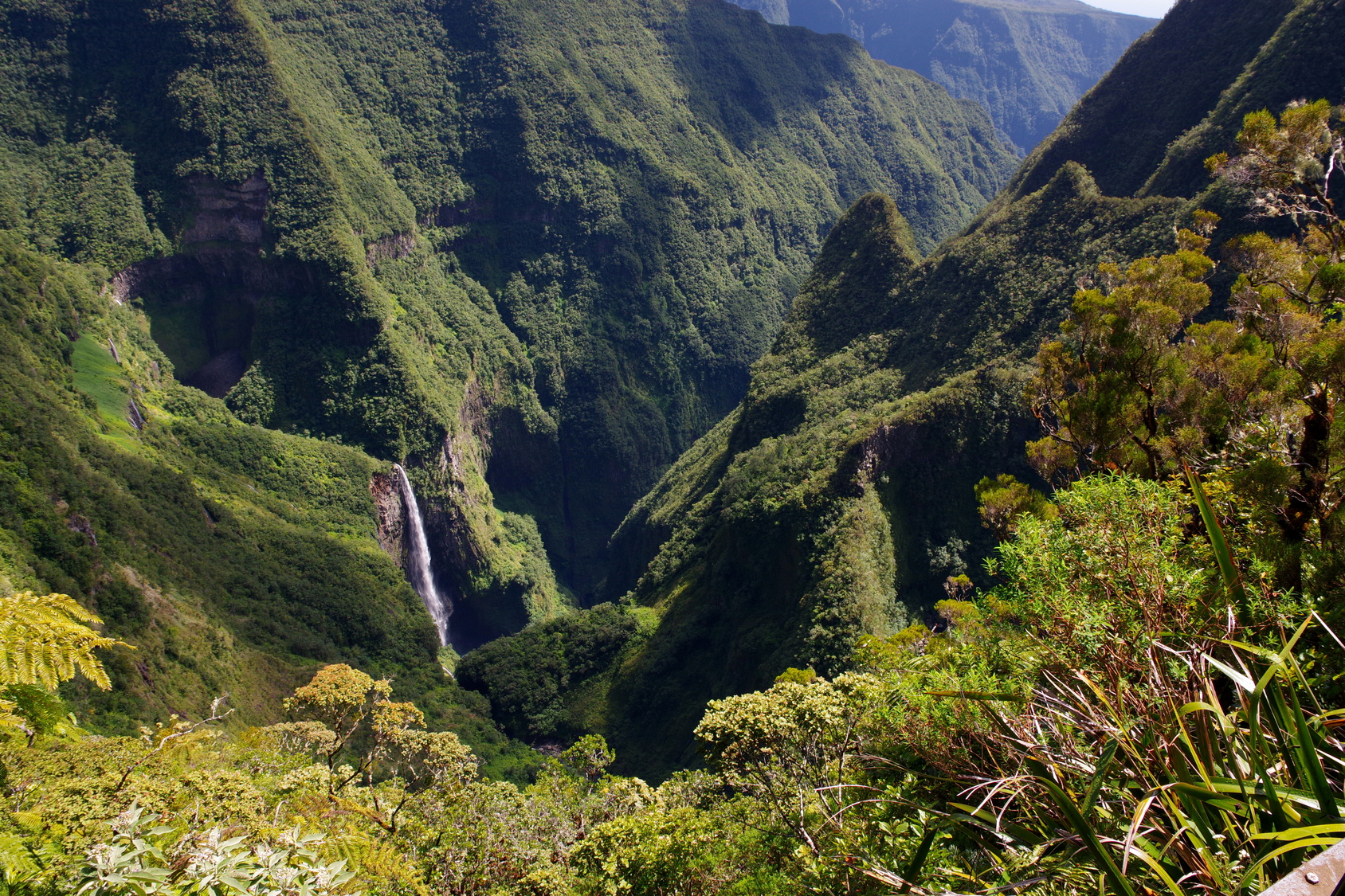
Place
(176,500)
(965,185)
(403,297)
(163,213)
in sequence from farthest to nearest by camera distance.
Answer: (965,185) < (403,297) < (163,213) < (176,500)

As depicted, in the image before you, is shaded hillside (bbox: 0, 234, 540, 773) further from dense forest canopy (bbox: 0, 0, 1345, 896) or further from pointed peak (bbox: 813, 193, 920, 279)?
pointed peak (bbox: 813, 193, 920, 279)

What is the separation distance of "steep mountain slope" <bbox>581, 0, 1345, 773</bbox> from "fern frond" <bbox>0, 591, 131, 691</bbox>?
1131 inches

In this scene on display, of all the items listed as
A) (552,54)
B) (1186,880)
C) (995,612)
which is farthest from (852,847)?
(552,54)

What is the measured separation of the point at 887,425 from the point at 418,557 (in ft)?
147

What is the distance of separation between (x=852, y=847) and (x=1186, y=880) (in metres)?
3.55

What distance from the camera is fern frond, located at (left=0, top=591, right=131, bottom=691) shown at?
Answer: 222 inches

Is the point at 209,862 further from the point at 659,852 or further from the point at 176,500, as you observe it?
the point at 176,500

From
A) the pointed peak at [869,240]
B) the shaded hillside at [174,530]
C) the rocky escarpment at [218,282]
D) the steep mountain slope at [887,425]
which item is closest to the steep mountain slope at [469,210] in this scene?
the rocky escarpment at [218,282]

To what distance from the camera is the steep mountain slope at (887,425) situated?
117 ft

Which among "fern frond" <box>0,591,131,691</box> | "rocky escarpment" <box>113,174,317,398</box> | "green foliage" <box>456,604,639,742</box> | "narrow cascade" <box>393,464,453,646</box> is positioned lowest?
"green foliage" <box>456,604,639,742</box>

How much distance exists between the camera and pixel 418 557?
66.1 m

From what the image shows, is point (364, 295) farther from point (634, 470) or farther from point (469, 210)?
point (634, 470)

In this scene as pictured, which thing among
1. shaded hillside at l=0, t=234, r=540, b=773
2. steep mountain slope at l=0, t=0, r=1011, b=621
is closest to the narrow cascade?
steep mountain slope at l=0, t=0, r=1011, b=621

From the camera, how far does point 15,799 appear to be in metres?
7.32
